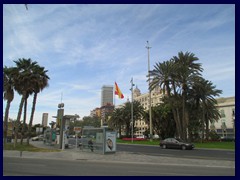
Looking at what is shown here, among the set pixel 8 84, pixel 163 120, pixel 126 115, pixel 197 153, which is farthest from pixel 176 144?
pixel 126 115

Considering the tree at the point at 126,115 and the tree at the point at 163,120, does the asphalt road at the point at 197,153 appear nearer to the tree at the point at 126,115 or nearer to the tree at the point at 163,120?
the tree at the point at 163,120

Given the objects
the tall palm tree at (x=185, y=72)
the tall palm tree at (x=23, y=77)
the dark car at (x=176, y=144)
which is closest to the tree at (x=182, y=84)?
the tall palm tree at (x=185, y=72)

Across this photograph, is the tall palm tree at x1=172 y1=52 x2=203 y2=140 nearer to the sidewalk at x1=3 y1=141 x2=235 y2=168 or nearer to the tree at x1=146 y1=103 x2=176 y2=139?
the tree at x1=146 y1=103 x2=176 y2=139

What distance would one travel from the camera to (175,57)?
174 feet

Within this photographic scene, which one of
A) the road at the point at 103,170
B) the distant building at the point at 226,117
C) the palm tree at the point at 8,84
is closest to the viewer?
the road at the point at 103,170

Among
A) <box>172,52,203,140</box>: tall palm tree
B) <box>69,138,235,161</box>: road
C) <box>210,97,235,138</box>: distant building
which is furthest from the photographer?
<box>210,97,235,138</box>: distant building

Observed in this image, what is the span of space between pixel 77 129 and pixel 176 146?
12946 mm

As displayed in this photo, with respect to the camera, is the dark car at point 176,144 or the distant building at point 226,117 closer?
the dark car at point 176,144

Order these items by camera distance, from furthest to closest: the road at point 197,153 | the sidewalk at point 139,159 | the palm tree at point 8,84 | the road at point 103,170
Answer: the palm tree at point 8,84
the road at point 197,153
the sidewalk at point 139,159
the road at point 103,170

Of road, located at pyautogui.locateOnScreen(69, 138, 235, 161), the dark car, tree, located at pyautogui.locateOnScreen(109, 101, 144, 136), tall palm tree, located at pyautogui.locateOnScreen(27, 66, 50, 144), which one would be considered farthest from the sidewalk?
tree, located at pyautogui.locateOnScreen(109, 101, 144, 136)

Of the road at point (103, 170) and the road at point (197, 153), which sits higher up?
the road at point (103, 170)

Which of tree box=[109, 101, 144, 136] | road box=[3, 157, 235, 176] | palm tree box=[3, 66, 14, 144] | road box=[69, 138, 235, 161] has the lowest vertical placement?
road box=[69, 138, 235, 161]

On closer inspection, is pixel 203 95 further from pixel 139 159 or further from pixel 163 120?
pixel 139 159

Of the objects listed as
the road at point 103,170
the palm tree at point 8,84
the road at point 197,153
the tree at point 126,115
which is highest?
the palm tree at point 8,84
